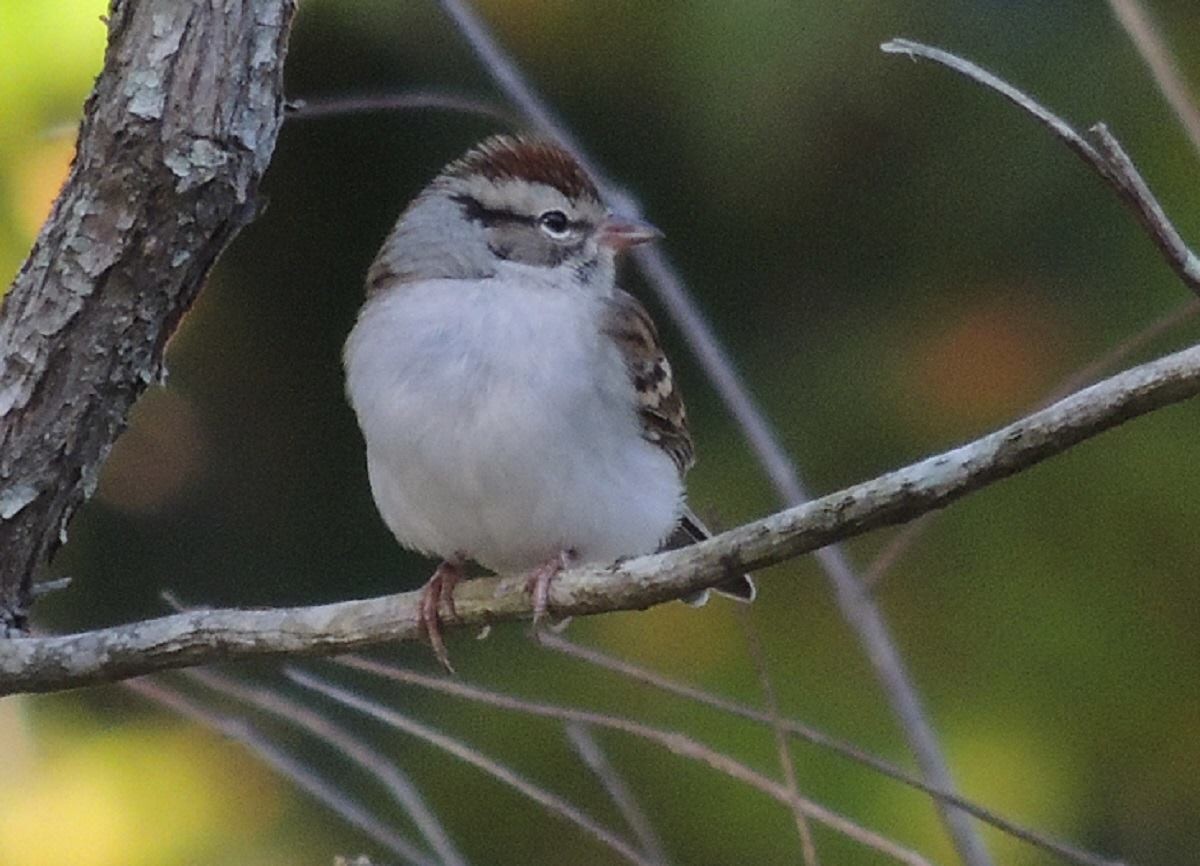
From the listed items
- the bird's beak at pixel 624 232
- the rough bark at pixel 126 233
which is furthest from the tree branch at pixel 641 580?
the bird's beak at pixel 624 232

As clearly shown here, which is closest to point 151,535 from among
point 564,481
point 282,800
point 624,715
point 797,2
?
point 282,800

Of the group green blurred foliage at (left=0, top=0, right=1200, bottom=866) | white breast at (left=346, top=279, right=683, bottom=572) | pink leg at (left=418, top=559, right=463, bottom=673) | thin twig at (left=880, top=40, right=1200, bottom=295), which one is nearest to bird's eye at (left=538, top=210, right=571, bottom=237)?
white breast at (left=346, top=279, right=683, bottom=572)

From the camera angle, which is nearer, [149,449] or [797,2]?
[797,2]

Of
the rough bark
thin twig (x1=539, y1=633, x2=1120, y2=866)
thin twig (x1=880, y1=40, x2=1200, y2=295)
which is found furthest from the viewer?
the rough bark

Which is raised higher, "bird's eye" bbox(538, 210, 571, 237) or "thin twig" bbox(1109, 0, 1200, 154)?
"bird's eye" bbox(538, 210, 571, 237)

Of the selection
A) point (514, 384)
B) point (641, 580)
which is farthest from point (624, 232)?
point (641, 580)

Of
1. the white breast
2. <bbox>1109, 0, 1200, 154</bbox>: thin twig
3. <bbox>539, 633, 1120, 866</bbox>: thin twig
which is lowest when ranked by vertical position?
<bbox>539, 633, 1120, 866</bbox>: thin twig

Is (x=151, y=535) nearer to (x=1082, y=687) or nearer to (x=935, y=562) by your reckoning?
(x=935, y=562)

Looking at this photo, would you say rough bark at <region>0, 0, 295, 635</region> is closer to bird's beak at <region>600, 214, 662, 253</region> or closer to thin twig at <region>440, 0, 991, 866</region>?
thin twig at <region>440, 0, 991, 866</region>
